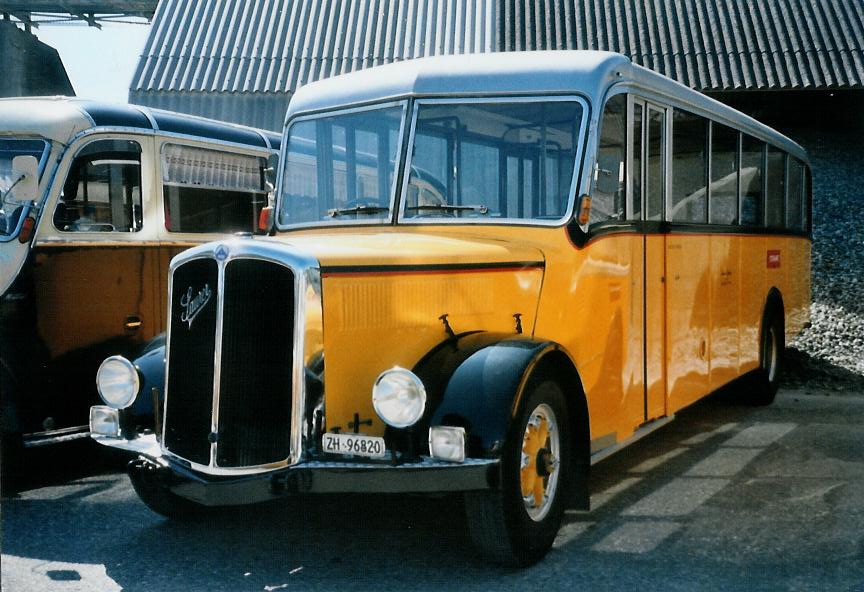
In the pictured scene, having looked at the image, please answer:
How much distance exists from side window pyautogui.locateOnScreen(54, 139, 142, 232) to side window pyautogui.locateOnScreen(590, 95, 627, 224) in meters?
3.45

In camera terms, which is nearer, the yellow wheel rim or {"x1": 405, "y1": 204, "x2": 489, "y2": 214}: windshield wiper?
the yellow wheel rim

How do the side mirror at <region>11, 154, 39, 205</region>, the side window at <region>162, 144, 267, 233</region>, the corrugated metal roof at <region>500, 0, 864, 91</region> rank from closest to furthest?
the side mirror at <region>11, 154, 39, 205</region> < the side window at <region>162, 144, 267, 233</region> < the corrugated metal roof at <region>500, 0, 864, 91</region>

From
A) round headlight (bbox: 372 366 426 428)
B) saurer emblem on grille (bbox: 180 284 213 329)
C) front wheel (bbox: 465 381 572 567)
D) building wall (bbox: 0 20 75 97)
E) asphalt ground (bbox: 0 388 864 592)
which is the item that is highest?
building wall (bbox: 0 20 75 97)

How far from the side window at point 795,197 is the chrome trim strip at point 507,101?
204 inches

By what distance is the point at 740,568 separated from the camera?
14.1ft

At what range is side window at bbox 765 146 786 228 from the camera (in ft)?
28.1

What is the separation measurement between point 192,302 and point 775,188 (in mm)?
6301

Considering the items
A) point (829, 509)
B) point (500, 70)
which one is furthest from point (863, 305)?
point (500, 70)

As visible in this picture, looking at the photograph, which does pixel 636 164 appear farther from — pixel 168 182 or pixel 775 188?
pixel 775 188

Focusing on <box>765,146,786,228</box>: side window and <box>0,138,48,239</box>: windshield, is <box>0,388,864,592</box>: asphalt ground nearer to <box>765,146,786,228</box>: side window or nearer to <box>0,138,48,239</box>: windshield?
<box>0,138,48,239</box>: windshield

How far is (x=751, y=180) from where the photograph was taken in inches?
312

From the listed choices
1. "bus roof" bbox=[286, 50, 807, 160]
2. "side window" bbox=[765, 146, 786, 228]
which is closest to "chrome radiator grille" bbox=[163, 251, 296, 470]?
"bus roof" bbox=[286, 50, 807, 160]

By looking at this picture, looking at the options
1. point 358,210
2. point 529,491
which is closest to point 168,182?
point 358,210

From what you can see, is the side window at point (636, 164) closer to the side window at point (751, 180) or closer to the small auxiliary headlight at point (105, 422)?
the side window at point (751, 180)
